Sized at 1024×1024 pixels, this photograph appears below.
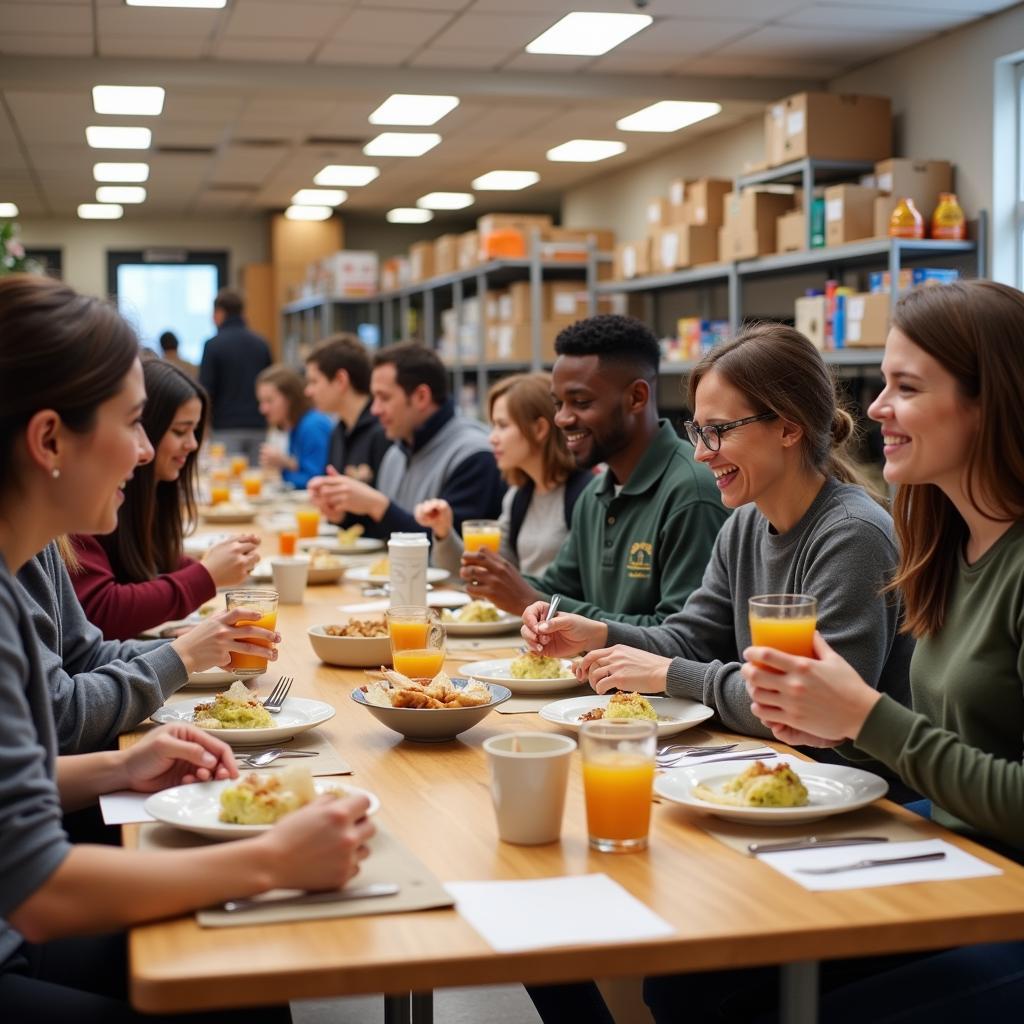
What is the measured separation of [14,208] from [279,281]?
265 cm

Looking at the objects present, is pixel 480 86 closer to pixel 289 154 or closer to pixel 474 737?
pixel 289 154

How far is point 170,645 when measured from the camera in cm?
202

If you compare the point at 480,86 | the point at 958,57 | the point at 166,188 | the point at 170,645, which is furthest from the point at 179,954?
the point at 166,188

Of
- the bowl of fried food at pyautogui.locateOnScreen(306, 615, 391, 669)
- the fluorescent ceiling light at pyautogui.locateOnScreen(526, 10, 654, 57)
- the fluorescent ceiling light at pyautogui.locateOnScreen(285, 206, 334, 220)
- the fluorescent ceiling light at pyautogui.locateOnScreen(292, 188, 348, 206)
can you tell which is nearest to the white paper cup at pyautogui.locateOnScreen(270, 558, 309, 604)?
the bowl of fried food at pyautogui.locateOnScreen(306, 615, 391, 669)

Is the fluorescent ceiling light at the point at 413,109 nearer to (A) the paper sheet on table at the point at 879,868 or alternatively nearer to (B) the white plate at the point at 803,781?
(B) the white plate at the point at 803,781

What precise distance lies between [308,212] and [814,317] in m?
8.31

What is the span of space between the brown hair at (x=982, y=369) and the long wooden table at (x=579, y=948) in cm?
41

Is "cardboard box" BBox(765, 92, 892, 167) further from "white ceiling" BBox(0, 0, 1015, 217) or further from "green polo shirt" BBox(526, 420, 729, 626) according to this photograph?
"green polo shirt" BBox(526, 420, 729, 626)

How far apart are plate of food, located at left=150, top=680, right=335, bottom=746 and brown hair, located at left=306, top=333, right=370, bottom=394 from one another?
4202mm

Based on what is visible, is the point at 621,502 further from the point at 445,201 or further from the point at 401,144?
the point at 445,201

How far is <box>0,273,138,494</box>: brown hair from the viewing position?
1.38m

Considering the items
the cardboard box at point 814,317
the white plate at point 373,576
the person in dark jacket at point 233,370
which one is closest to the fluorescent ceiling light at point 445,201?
the person in dark jacket at point 233,370

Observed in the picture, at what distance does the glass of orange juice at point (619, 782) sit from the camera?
1.38 m

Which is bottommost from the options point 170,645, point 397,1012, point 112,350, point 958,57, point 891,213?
point 397,1012
